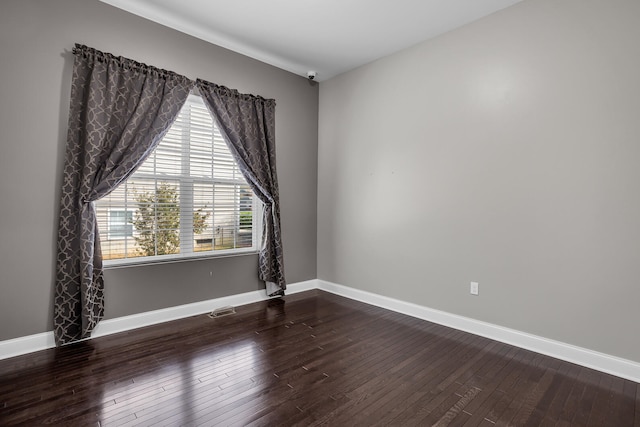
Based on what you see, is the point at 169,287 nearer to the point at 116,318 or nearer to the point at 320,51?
the point at 116,318

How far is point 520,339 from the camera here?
2.87 metres

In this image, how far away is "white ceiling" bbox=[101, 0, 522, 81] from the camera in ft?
9.70

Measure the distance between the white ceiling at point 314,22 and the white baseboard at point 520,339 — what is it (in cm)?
286

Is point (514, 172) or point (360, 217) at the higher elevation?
point (514, 172)

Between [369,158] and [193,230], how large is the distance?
7.30 ft

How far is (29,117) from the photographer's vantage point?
8.56 feet

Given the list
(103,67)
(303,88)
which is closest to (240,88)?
(303,88)

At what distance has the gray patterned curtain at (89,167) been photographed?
2.74m

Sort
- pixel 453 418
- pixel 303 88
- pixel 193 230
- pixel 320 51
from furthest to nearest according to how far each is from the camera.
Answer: pixel 303 88, pixel 320 51, pixel 193 230, pixel 453 418

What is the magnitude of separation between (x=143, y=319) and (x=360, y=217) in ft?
8.65

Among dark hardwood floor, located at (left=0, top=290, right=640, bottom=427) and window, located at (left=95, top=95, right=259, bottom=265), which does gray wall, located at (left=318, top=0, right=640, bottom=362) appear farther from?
window, located at (left=95, top=95, right=259, bottom=265)

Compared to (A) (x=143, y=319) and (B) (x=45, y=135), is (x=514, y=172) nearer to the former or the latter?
(A) (x=143, y=319)

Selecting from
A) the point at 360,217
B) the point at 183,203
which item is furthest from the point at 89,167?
the point at 360,217

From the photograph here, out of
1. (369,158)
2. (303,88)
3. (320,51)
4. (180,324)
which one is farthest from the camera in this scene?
(303,88)
